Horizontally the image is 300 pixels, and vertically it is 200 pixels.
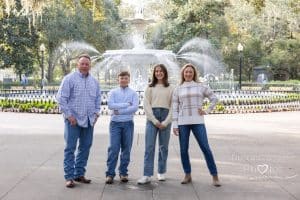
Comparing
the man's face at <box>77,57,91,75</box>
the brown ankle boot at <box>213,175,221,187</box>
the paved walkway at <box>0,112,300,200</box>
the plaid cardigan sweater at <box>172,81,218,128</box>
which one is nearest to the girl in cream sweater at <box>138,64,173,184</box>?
the plaid cardigan sweater at <box>172,81,218,128</box>

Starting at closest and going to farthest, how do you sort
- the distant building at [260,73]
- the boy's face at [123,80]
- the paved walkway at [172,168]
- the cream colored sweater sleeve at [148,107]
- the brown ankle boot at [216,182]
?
the paved walkway at [172,168], the brown ankle boot at [216,182], the cream colored sweater sleeve at [148,107], the boy's face at [123,80], the distant building at [260,73]

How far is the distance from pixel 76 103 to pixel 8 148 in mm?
3999

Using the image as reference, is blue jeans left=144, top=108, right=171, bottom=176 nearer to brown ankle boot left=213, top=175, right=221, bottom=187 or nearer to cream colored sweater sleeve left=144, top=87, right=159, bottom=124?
cream colored sweater sleeve left=144, top=87, right=159, bottom=124

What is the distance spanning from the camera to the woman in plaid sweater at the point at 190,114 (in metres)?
6.75

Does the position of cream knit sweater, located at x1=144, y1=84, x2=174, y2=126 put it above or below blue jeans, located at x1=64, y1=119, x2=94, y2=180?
above

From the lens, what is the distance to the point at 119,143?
6.97 metres

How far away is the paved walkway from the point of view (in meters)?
6.22

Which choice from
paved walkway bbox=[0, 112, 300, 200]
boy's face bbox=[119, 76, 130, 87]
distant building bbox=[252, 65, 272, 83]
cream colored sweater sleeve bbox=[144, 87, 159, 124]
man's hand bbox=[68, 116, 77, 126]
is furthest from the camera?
distant building bbox=[252, 65, 272, 83]

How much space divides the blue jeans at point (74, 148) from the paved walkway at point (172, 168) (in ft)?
0.77

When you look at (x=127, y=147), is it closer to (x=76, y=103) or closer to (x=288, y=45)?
(x=76, y=103)

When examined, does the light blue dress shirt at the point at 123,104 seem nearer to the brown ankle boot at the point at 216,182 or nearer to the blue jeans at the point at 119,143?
the blue jeans at the point at 119,143

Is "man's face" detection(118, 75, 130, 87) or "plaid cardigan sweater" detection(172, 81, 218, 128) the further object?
"man's face" detection(118, 75, 130, 87)

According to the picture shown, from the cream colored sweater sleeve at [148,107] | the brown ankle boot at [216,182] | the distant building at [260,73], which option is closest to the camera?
the brown ankle boot at [216,182]

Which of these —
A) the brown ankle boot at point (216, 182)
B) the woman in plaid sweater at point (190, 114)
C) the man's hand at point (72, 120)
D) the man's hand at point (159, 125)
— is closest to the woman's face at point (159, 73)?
the woman in plaid sweater at point (190, 114)
